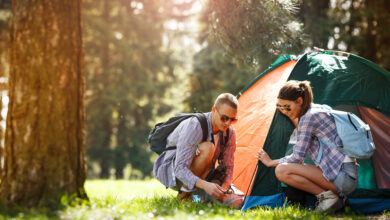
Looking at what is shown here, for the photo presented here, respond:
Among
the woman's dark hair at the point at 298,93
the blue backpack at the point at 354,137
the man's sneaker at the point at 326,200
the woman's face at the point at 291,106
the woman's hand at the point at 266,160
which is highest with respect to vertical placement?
the woman's dark hair at the point at 298,93

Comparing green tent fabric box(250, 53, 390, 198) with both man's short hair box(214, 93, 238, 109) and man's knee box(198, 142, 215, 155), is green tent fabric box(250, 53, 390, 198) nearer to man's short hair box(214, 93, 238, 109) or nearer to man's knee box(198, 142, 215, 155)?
man's knee box(198, 142, 215, 155)

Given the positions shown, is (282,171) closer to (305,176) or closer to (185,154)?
(305,176)

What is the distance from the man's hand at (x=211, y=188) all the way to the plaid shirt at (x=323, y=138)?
2.61ft

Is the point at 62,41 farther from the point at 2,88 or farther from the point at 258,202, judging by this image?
the point at 2,88

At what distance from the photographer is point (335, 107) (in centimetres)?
434

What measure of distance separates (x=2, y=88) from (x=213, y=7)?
28.6 feet

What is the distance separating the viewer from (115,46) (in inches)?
641

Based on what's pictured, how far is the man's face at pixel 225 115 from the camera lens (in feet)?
12.0

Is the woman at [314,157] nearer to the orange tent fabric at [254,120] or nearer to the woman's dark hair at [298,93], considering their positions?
the woman's dark hair at [298,93]

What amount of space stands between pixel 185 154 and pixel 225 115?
57cm

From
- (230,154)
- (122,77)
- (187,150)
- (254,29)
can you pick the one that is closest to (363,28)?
(254,29)

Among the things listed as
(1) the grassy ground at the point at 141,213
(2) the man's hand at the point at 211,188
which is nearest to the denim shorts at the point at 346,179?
(1) the grassy ground at the point at 141,213

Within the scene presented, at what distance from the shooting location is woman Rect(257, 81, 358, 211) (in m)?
3.57

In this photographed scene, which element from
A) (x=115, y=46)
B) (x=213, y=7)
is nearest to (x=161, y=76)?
(x=115, y=46)
